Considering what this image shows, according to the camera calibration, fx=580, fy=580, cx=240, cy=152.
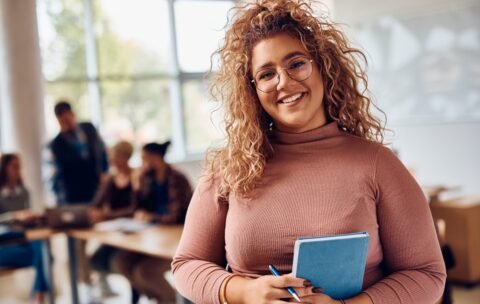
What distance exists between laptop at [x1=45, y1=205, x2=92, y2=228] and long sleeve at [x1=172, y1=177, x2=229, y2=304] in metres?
2.88

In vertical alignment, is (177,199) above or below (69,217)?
above

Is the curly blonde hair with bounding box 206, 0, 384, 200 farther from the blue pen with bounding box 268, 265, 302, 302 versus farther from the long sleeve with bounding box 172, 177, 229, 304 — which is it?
the blue pen with bounding box 268, 265, 302, 302

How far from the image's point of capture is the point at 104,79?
677 cm

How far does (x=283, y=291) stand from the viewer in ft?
3.93

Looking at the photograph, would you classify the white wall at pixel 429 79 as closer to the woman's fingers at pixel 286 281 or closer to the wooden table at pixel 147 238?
the wooden table at pixel 147 238

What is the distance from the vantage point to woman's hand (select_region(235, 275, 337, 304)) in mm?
1194

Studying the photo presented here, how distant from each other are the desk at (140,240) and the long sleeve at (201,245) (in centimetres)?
161

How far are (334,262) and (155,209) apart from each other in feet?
10.1

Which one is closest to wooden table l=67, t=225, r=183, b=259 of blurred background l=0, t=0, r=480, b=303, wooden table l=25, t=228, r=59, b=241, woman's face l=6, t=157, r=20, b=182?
wooden table l=25, t=228, r=59, b=241

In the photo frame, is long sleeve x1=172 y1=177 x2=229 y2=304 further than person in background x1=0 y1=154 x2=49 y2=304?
No

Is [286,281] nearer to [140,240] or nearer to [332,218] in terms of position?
[332,218]

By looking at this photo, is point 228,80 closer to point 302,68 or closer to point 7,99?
point 302,68

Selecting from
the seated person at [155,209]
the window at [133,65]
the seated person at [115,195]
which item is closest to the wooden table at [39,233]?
the seated person at [115,195]

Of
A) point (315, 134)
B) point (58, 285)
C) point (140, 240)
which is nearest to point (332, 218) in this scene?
point (315, 134)
